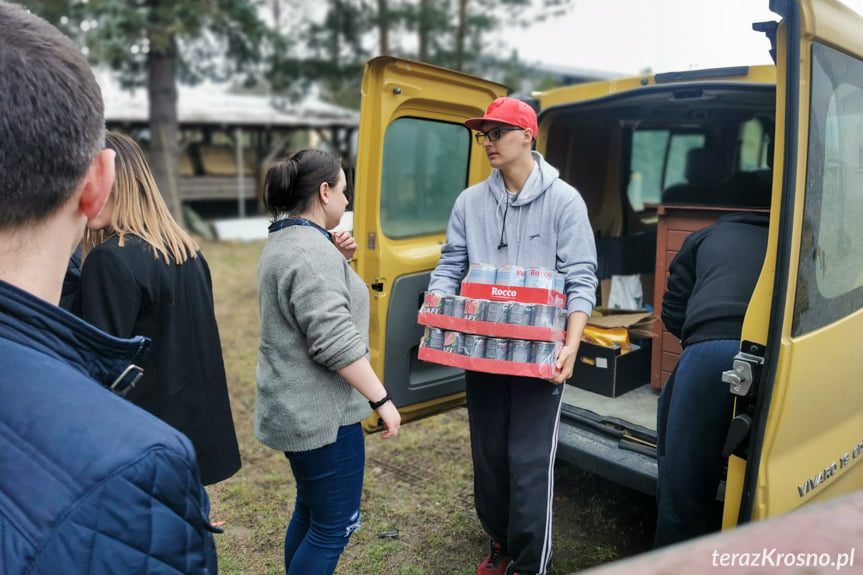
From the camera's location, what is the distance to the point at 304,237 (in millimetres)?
2203

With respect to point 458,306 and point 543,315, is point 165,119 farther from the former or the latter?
point 543,315

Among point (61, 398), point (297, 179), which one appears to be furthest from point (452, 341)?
point (61, 398)

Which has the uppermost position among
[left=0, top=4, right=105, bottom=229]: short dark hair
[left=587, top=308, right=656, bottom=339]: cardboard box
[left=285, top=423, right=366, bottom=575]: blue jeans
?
[left=0, top=4, right=105, bottom=229]: short dark hair

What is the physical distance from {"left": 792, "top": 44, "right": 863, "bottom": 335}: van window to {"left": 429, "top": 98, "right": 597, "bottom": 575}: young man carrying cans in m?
0.75

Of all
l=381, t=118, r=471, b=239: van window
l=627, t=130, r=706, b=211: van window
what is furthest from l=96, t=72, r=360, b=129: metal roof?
l=381, t=118, r=471, b=239: van window

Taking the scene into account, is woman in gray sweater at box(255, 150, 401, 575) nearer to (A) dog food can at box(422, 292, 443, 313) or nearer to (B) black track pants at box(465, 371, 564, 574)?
(A) dog food can at box(422, 292, 443, 313)

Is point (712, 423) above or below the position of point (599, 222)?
below

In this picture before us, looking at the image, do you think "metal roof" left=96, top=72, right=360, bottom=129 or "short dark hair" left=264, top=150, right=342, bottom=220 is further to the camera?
"metal roof" left=96, top=72, right=360, bottom=129

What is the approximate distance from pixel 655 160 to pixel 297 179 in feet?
28.3

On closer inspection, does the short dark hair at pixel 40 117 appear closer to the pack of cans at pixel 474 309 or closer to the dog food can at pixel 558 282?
the pack of cans at pixel 474 309

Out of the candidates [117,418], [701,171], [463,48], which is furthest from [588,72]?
[117,418]

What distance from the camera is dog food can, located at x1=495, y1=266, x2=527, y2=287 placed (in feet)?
8.28

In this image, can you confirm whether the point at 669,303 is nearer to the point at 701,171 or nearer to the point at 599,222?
the point at 599,222

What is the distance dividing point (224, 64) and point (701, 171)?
9385 millimetres
